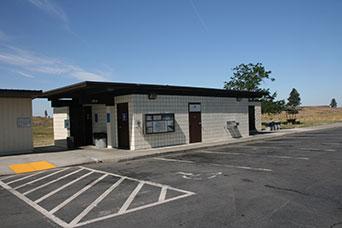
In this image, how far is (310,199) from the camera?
633 centimetres

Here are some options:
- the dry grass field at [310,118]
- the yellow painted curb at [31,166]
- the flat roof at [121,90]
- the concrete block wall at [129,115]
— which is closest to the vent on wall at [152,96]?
the flat roof at [121,90]

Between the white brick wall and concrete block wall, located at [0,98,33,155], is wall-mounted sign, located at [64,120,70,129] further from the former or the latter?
concrete block wall, located at [0,98,33,155]

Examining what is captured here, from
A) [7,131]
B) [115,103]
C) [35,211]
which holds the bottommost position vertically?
[35,211]

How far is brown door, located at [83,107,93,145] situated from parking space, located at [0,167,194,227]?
31.4ft

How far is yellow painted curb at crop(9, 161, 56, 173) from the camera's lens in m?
11.6

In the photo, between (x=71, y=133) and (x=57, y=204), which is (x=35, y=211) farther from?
(x=71, y=133)

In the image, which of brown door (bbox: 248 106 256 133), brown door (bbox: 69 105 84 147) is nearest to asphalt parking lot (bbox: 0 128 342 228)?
brown door (bbox: 69 105 84 147)

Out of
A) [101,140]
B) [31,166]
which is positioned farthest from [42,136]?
[31,166]

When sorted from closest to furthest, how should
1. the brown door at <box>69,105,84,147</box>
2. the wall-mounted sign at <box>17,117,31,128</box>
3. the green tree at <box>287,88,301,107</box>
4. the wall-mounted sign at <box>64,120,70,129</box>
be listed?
the wall-mounted sign at <box>17,117,31,128</box> < the brown door at <box>69,105,84,147</box> < the wall-mounted sign at <box>64,120,70,129</box> < the green tree at <box>287,88,301,107</box>

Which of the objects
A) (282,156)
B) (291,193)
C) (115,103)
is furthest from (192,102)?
(291,193)

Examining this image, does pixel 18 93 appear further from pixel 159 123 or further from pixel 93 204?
pixel 93 204

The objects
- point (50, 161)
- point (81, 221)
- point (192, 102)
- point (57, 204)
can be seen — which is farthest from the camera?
point (192, 102)

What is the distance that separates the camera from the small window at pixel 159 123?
53.9 ft

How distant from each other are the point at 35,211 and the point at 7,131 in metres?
11.5
